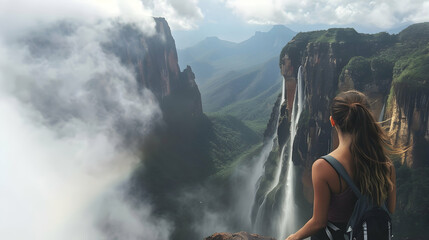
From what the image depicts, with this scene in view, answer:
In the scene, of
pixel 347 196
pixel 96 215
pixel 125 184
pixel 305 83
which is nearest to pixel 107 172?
pixel 125 184

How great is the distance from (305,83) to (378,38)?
11.3 meters

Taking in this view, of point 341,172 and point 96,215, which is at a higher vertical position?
point 341,172

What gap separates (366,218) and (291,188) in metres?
41.6

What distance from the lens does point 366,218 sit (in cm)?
327

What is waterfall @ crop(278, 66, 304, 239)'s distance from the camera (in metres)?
40.2

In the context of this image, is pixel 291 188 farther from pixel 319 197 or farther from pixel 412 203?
pixel 319 197

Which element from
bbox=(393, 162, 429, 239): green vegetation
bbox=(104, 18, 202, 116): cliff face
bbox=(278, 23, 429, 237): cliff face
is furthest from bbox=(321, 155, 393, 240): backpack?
bbox=(104, 18, 202, 116): cliff face

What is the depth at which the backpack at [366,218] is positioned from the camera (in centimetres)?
322

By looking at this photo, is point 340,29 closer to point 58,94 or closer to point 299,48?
point 299,48

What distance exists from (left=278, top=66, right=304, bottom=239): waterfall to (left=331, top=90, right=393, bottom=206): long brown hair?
38680mm

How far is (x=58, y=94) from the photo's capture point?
74500 mm

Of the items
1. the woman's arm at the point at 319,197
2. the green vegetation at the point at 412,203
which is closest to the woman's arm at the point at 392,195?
the woman's arm at the point at 319,197

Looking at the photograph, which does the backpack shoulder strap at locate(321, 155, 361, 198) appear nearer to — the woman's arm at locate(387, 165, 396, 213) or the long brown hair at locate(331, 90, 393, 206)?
the long brown hair at locate(331, 90, 393, 206)

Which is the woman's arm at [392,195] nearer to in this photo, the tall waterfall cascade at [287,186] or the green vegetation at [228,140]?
the tall waterfall cascade at [287,186]
